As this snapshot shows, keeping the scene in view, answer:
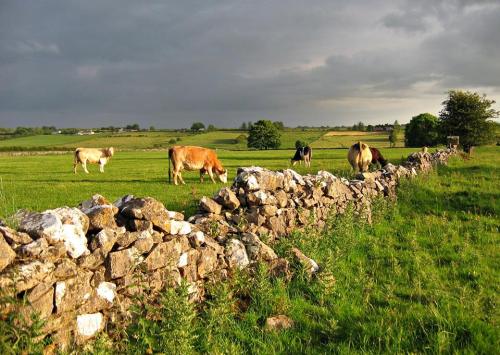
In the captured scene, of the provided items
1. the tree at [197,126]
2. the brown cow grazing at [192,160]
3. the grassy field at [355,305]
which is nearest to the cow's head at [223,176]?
the brown cow grazing at [192,160]

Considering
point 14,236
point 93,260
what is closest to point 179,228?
point 93,260

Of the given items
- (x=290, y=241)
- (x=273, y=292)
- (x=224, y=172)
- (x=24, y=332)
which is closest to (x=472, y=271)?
(x=290, y=241)

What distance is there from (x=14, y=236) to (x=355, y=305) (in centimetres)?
433

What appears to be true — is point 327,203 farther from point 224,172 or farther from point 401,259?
point 224,172

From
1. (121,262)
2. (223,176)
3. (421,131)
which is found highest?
(421,131)

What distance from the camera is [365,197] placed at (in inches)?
433

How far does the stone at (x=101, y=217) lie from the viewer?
449cm

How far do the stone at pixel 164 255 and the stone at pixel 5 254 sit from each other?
1457 millimetres

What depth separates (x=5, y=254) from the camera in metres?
3.40

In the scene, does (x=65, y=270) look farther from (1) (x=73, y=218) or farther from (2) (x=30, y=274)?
(1) (x=73, y=218)

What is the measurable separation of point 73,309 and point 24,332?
1.89ft

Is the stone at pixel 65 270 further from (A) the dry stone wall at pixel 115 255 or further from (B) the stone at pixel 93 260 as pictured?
(B) the stone at pixel 93 260

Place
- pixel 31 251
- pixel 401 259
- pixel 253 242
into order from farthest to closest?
pixel 401 259, pixel 253 242, pixel 31 251

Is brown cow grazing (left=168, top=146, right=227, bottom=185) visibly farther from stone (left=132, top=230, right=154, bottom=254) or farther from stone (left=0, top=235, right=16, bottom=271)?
stone (left=0, top=235, right=16, bottom=271)
